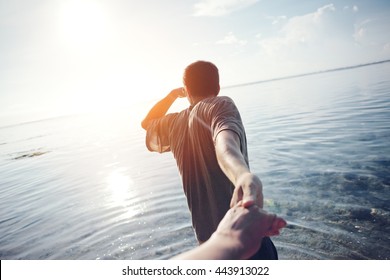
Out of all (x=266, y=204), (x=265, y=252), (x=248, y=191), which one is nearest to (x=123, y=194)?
(x=266, y=204)

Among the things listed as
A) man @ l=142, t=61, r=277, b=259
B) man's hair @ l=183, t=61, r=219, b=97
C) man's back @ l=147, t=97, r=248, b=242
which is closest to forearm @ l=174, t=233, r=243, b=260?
man @ l=142, t=61, r=277, b=259

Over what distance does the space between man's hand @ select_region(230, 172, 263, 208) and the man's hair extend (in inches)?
46.9

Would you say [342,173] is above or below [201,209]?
below

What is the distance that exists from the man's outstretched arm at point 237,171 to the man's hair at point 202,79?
0.70 m

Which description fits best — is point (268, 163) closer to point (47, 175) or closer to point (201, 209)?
point (201, 209)

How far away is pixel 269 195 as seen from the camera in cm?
789

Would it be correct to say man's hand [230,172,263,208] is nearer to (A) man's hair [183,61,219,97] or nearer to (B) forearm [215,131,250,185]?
(B) forearm [215,131,250,185]

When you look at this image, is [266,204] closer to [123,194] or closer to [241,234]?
[123,194]

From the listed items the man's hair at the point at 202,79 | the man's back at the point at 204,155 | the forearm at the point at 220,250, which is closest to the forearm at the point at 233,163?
the man's back at the point at 204,155

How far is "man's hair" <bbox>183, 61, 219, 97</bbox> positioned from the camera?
2650 mm

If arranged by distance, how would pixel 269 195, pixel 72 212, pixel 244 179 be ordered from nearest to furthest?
pixel 244 179, pixel 269 195, pixel 72 212

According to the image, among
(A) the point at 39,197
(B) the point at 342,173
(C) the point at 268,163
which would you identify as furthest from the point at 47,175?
(B) the point at 342,173

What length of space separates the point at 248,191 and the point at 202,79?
54.1 inches
